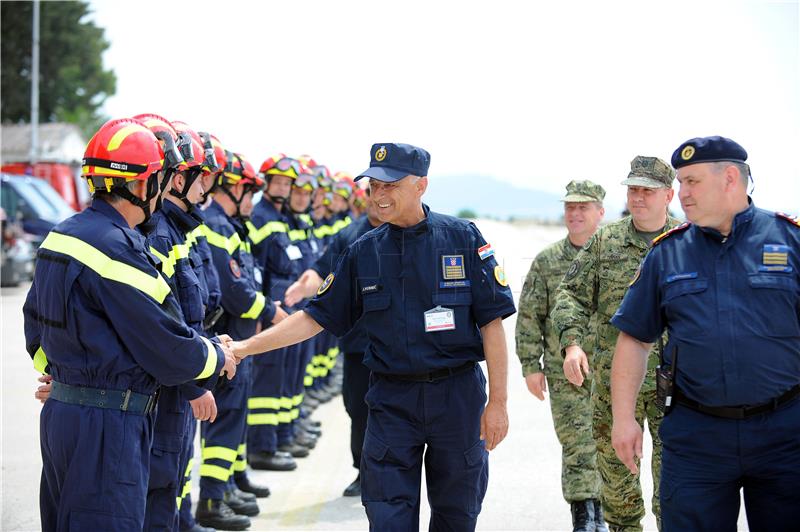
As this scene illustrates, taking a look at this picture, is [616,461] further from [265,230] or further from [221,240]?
[265,230]

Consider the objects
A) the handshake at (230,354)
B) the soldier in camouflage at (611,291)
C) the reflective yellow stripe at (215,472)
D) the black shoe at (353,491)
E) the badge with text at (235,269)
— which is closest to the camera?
the handshake at (230,354)

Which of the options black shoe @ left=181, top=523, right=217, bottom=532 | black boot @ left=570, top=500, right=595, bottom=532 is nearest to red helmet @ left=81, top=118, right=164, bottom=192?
black shoe @ left=181, top=523, right=217, bottom=532

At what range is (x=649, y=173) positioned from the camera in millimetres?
5676

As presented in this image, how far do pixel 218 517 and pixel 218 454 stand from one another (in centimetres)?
43

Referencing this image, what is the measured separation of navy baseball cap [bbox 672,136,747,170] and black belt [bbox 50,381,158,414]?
256 centimetres

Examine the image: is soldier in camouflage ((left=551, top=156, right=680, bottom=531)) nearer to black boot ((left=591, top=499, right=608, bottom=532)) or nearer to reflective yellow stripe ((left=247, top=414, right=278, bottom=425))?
black boot ((left=591, top=499, right=608, bottom=532))

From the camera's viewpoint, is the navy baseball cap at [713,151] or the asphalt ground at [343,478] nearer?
the navy baseball cap at [713,151]

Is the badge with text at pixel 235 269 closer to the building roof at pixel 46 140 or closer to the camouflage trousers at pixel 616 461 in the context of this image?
the camouflage trousers at pixel 616 461

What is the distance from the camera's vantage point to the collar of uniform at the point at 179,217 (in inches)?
213

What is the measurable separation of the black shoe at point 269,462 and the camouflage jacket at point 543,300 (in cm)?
278

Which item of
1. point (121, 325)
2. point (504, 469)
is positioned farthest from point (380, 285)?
point (504, 469)

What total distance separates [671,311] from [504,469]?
4578 millimetres

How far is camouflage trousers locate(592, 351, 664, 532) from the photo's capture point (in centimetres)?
543

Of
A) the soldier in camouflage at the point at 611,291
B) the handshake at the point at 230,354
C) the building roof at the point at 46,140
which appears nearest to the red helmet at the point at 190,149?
the handshake at the point at 230,354
